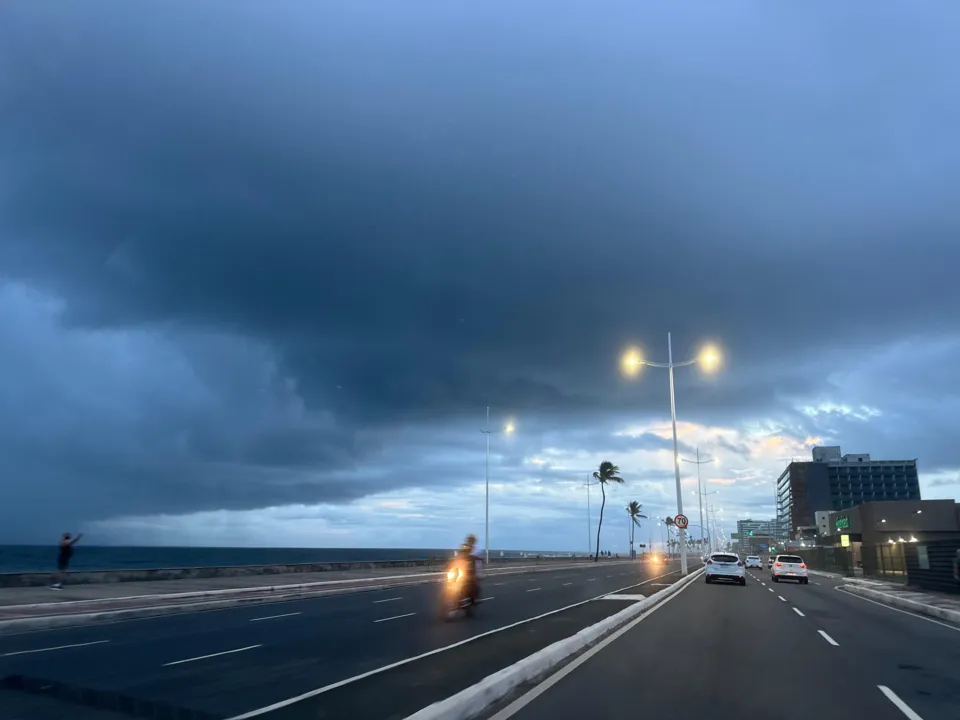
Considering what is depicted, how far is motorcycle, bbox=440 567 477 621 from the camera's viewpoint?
19.4m

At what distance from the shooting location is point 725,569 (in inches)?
1421

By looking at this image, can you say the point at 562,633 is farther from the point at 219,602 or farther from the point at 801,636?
the point at 219,602

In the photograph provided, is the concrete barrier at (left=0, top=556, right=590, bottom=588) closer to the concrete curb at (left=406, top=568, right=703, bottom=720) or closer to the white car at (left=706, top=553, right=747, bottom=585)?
the concrete curb at (left=406, top=568, right=703, bottom=720)

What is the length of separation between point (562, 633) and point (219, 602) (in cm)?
1381

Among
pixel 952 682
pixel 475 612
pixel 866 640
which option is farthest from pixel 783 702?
pixel 475 612

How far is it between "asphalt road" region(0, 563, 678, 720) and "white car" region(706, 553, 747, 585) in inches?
655

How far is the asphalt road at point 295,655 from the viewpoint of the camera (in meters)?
9.20

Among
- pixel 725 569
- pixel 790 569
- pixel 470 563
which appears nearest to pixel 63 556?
pixel 470 563

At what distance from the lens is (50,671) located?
11.3 meters

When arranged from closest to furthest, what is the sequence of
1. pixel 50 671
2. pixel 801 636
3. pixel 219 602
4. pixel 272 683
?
pixel 272 683 < pixel 50 671 < pixel 801 636 < pixel 219 602

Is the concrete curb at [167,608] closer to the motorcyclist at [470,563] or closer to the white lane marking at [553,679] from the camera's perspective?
the motorcyclist at [470,563]

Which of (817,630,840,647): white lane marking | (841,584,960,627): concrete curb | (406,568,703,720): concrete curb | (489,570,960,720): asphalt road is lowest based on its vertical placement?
(841,584,960,627): concrete curb

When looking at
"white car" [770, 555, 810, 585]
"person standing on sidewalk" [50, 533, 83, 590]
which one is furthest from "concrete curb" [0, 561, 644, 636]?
"white car" [770, 555, 810, 585]

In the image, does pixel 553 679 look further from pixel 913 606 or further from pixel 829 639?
pixel 913 606
